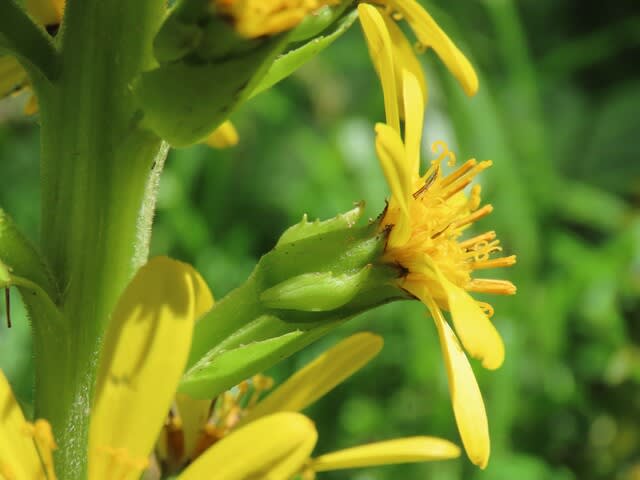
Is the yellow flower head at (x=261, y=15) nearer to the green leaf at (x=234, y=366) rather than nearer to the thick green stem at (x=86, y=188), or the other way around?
the thick green stem at (x=86, y=188)

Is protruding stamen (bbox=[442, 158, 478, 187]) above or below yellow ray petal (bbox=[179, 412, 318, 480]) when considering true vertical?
below

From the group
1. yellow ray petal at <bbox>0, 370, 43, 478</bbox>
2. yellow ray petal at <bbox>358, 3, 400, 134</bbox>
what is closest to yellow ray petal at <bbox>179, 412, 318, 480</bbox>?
yellow ray petal at <bbox>0, 370, 43, 478</bbox>

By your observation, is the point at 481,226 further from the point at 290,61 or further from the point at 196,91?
the point at 196,91

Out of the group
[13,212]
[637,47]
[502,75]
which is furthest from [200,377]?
[637,47]

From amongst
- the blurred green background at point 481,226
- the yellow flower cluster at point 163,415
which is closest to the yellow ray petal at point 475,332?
the yellow flower cluster at point 163,415

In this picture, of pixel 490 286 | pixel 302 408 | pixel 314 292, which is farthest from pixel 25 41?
pixel 490 286

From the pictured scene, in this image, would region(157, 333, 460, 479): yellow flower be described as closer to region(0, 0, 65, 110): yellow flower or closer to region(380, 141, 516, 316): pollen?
region(380, 141, 516, 316): pollen
